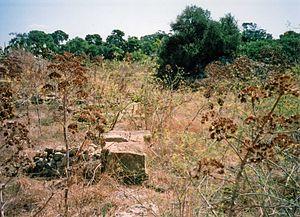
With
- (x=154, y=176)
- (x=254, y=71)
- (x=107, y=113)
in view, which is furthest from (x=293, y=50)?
(x=154, y=176)

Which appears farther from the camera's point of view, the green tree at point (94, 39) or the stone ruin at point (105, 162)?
the green tree at point (94, 39)

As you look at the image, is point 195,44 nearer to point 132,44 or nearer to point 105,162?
point 105,162

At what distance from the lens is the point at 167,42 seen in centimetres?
1808

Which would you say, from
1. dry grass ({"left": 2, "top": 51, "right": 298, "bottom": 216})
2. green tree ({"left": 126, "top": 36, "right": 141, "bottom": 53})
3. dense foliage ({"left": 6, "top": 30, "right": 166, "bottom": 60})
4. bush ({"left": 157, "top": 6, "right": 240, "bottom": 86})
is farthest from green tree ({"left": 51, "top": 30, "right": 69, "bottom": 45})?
dry grass ({"left": 2, "top": 51, "right": 298, "bottom": 216})

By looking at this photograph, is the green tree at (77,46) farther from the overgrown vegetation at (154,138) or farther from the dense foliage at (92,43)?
the overgrown vegetation at (154,138)

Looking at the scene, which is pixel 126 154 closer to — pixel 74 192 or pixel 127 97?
pixel 74 192

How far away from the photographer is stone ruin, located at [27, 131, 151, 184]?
19.7 feet

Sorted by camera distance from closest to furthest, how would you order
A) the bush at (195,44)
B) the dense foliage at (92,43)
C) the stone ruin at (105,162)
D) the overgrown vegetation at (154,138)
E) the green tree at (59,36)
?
the overgrown vegetation at (154,138), the stone ruin at (105,162), the bush at (195,44), the dense foliage at (92,43), the green tree at (59,36)

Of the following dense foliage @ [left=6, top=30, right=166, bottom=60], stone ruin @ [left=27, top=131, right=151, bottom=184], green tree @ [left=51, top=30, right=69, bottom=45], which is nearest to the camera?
stone ruin @ [left=27, top=131, right=151, bottom=184]

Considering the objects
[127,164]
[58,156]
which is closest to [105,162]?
[127,164]

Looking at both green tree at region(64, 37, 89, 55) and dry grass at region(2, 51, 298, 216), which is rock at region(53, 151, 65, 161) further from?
green tree at region(64, 37, 89, 55)

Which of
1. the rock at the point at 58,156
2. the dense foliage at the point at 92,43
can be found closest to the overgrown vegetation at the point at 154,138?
the rock at the point at 58,156

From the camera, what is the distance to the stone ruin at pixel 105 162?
601cm

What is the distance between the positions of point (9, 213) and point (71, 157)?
60.7 inches
